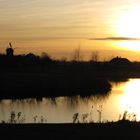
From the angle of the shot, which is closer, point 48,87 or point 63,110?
point 63,110

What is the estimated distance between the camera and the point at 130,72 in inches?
3733
